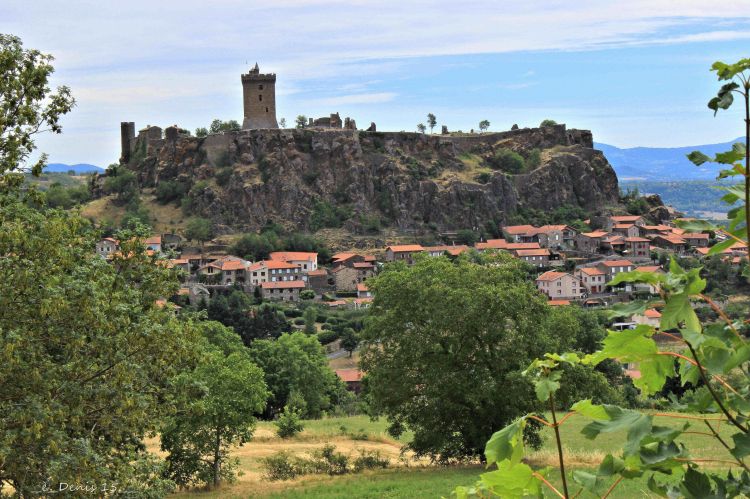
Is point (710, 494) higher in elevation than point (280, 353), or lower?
higher

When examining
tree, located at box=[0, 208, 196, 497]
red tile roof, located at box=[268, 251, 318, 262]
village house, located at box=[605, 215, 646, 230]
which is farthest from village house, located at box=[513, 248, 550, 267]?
tree, located at box=[0, 208, 196, 497]

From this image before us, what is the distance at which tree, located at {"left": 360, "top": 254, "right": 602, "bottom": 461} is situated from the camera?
58.1 feet

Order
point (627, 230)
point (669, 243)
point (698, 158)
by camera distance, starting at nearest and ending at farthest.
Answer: point (698, 158) → point (669, 243) → point (627, 230)

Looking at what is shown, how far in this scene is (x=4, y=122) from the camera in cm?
991

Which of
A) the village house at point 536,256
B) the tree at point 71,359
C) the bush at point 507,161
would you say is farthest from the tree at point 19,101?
the bush at point 507,161

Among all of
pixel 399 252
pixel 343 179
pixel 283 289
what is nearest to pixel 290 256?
pixel 283 289

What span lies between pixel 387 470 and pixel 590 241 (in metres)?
62.2

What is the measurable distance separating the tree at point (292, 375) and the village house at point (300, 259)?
108 ft

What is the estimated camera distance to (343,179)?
8188cm

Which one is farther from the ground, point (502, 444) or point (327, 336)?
point (502, 444)

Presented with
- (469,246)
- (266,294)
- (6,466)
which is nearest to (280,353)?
(6,466)

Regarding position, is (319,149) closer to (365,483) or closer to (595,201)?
(595,201)

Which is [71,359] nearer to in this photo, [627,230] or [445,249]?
[445,249]

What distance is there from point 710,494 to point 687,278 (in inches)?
21.4
